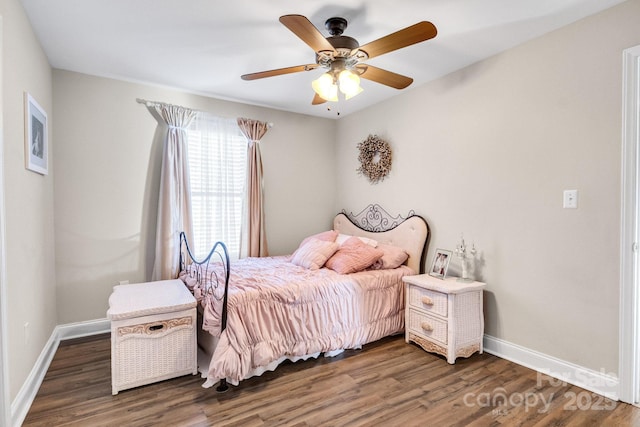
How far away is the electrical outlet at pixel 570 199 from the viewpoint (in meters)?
2.27

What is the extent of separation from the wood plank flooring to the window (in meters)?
1.62

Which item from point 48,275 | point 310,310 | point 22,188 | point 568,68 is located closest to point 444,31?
point 568,68

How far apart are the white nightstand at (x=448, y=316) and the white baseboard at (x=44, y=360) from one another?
9.16 ft

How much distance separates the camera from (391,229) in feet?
12.2

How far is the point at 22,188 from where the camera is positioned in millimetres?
2029

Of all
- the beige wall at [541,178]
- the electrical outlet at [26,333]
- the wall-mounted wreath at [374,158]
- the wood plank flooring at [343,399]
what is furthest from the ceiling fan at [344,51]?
the electrical outlet at [26,333]

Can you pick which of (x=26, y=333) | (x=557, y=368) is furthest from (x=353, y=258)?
(x=26, y=333)

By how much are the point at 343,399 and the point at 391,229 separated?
6.66 ft

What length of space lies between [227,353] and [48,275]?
1842mm

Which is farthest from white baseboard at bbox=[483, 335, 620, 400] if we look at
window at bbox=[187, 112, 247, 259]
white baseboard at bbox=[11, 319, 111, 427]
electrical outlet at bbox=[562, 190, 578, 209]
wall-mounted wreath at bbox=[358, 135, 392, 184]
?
white baseboard at bbox=[11, 319, 111, 427]

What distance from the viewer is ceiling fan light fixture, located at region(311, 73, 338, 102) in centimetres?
225

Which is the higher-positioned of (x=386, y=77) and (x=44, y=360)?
(x=386, y=77)

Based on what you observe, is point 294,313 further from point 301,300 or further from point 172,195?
point 172,195

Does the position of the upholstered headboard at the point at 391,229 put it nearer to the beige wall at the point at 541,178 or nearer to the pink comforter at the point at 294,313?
the beige wall at the point at 541,178
